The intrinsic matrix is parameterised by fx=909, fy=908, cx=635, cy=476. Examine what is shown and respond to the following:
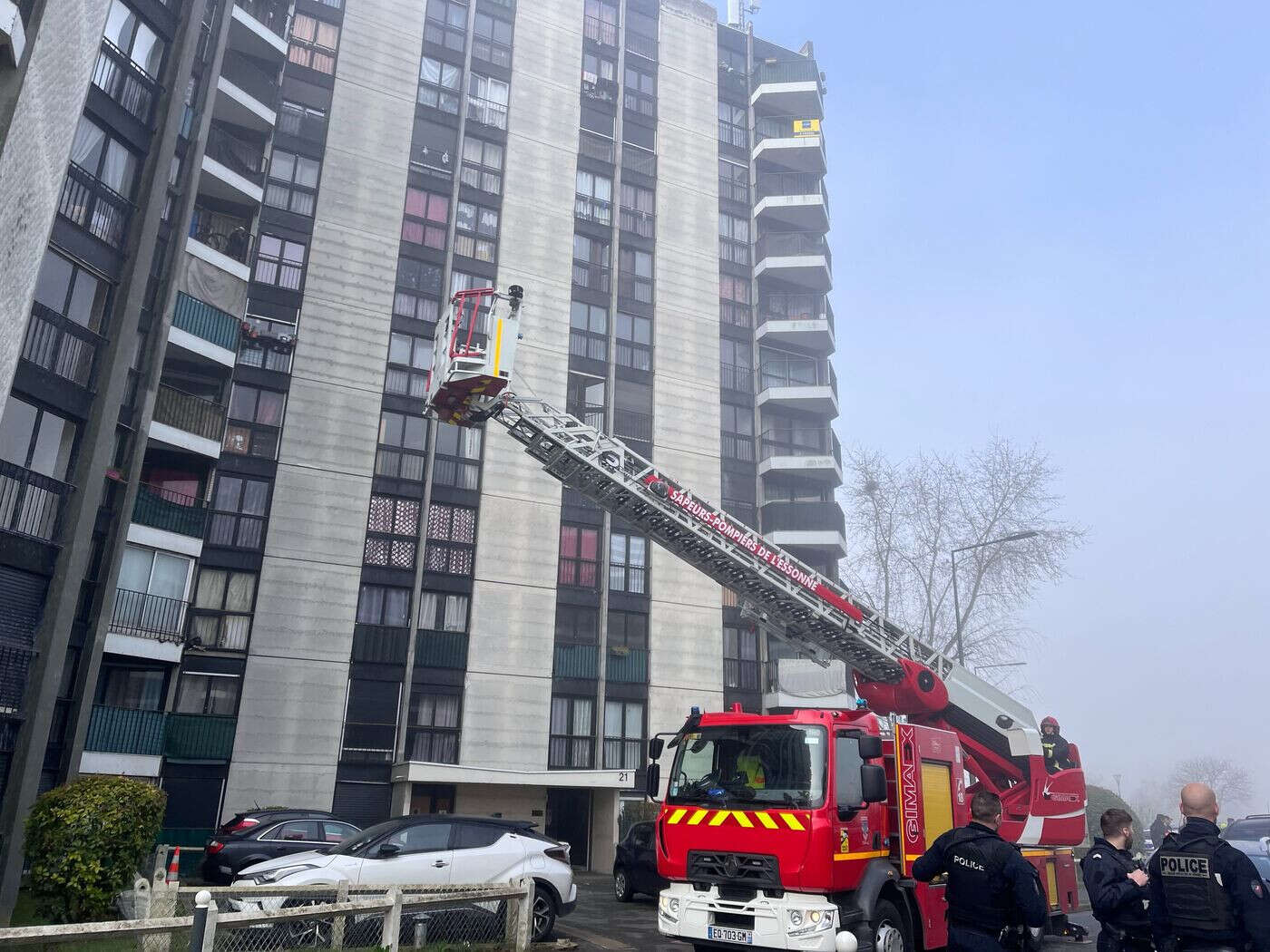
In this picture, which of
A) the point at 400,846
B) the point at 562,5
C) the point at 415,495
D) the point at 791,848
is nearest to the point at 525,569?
the point at 415,495

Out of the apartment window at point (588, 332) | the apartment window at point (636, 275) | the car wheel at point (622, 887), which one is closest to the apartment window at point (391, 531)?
the apartment window at point (588, 332)

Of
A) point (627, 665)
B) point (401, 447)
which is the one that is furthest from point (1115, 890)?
point (401, 447)

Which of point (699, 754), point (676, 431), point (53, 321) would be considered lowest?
point (699, 754)

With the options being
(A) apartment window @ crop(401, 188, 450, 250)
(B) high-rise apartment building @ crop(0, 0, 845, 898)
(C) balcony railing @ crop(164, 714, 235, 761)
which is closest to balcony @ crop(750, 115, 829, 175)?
(B) high-rise apartment building @ crop(0, 0, 845, 898)

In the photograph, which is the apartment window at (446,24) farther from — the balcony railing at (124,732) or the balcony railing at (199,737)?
the balcony railing at (124,732)

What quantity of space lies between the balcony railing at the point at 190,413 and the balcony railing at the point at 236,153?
6452 mm

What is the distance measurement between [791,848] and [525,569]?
67.1 ft

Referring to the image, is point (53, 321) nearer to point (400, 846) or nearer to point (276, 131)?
point (400, 846)

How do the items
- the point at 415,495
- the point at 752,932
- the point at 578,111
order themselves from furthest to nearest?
the point at 578,111, the point at 415,495, the point at 752,932

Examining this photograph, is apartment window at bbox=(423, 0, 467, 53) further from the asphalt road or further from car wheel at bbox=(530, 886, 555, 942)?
car wheel at bbox=(530, 886, 555, 942)

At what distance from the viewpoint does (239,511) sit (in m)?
25.5

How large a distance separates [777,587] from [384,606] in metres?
15.8

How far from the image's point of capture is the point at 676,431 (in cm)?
3297

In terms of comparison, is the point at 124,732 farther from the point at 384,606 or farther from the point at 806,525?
the point at 806,525
